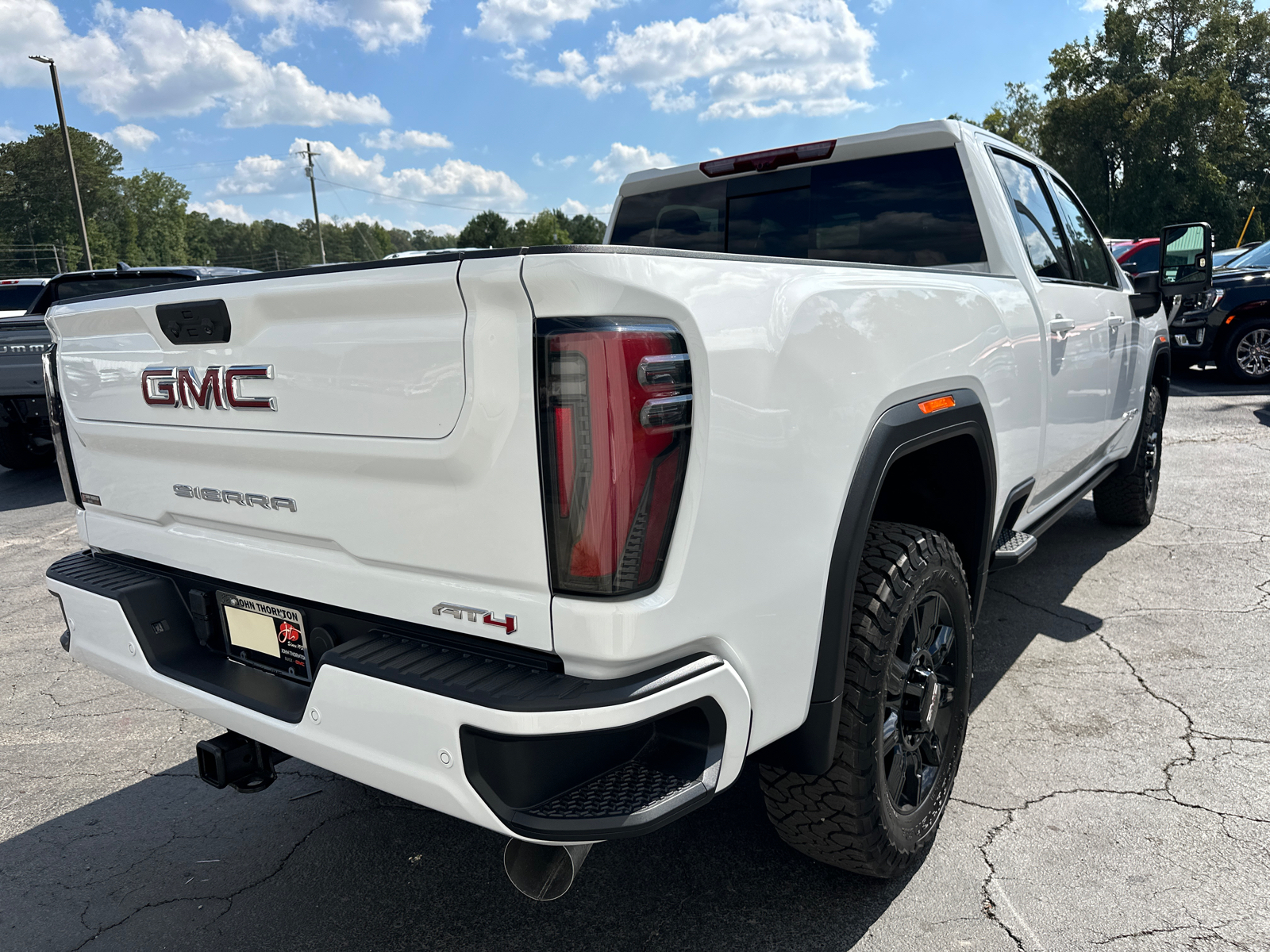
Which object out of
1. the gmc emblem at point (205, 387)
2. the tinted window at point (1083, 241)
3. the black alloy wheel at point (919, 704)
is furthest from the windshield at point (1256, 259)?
the gmc emblem at point (205, 387)

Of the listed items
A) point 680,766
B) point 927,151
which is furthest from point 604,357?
point 927,151

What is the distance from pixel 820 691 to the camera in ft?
6.42

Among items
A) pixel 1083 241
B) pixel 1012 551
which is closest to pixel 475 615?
pixel 1012 551

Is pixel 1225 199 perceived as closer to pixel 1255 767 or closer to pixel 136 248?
pixel 1255 767

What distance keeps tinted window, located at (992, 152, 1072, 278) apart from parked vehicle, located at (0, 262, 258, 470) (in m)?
5.62

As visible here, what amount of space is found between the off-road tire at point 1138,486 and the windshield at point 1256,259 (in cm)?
723

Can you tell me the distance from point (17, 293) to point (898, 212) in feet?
46.0

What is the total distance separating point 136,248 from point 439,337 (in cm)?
10786

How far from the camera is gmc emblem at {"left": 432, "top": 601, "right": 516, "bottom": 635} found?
1.61 meters

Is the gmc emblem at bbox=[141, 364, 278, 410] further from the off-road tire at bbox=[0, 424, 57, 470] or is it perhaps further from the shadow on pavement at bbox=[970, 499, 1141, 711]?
the off-road tire at bbox=[0, 424, 57, 470]

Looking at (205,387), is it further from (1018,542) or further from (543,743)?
(1018,542)

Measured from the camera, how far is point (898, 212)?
3.34m

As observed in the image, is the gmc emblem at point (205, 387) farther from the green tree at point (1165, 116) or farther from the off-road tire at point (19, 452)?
the green tree at point (1165, 116)

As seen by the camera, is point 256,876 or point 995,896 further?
point 256,876
